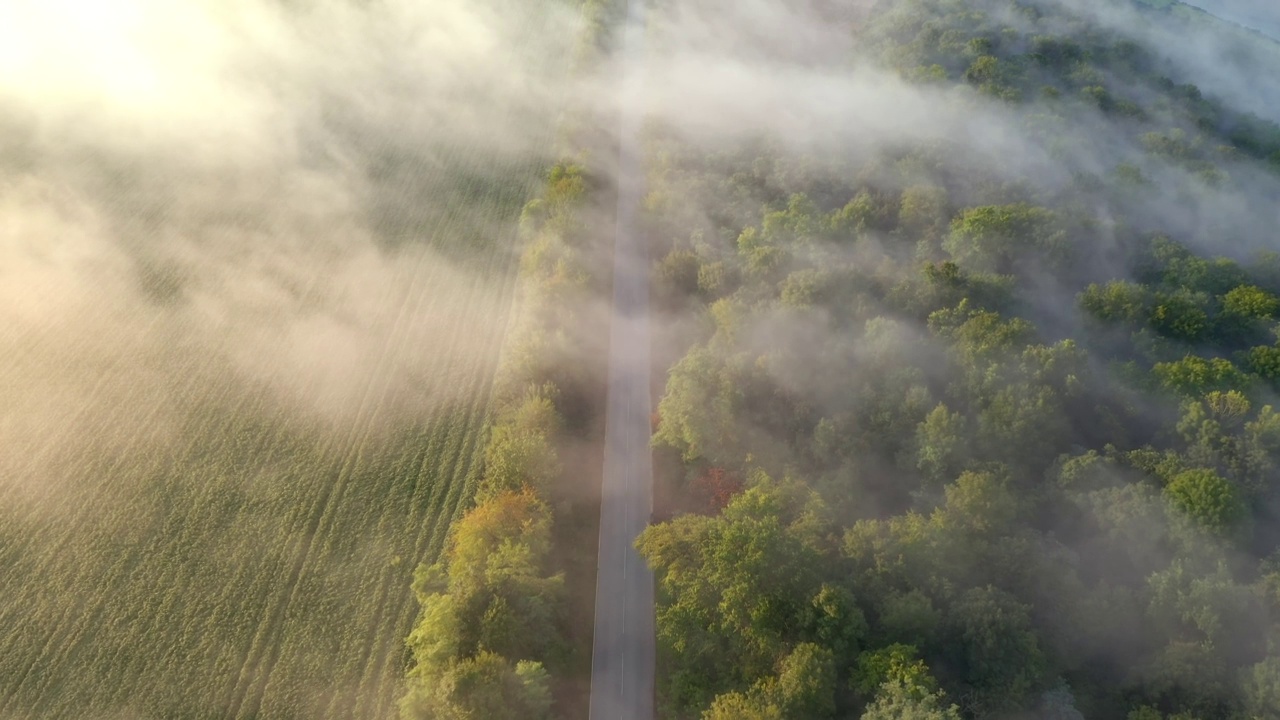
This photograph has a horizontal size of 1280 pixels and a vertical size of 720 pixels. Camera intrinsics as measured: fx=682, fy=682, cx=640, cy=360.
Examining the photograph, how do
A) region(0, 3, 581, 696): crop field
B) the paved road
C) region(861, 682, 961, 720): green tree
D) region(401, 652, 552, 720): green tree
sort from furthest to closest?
the paved road < region(0, 3, 581, 696): crop field < region(401, 652, 552, 720): green tree < region(861, 682, 961, 720): green tree

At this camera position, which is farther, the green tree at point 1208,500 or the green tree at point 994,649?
the green tree at point 1208,500

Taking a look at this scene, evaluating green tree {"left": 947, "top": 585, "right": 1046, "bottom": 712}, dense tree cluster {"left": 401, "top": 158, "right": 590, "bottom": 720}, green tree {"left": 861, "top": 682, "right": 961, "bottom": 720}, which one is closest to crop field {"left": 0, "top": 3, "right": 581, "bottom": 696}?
dense tree cluster {"left": 401, "top": 158, "right": 590, "bottom": 720}

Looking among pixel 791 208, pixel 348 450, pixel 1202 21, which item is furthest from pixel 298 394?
pixel 1202 21

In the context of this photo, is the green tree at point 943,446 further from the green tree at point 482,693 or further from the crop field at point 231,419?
the crop field at point 231,419

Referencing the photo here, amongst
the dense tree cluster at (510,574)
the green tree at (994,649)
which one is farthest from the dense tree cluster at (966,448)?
the dense tree cluster at (510,574)

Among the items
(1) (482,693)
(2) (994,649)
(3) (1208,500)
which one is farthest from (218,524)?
(3) (1208,500)

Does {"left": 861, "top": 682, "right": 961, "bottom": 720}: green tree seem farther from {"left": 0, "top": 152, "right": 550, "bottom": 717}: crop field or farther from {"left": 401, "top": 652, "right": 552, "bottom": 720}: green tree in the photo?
{"left": 0, "top": 152, "right": 550, "bottom": 717}: crop field

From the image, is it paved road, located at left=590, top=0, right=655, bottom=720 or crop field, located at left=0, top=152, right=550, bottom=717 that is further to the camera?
paved road, located at left=590, top=0, right=655, bottom=720
